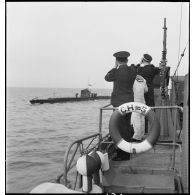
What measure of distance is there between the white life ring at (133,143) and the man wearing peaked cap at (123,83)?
0.92ft

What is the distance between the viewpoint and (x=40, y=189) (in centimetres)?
352

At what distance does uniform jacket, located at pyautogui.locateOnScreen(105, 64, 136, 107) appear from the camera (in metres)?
5.32

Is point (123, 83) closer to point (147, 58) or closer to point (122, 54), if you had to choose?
point (122, 54)

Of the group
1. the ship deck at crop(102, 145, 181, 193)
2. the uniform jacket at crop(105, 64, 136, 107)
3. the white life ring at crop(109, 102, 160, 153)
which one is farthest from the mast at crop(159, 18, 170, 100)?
the white life ring at crop(109, 102, 160, 153)

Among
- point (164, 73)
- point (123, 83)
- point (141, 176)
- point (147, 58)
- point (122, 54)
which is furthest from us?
point (164, 73)

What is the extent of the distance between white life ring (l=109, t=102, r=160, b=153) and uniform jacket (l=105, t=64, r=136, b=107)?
1.41ft

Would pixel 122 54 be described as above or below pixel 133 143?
above

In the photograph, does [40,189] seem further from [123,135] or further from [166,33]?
[166,33]

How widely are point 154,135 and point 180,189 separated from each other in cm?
87

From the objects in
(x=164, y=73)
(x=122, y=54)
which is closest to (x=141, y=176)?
(x=122, y=54)

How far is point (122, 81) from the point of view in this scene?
535 cm

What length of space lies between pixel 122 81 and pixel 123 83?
40mm

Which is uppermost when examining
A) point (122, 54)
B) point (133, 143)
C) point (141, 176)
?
point (122, 54)

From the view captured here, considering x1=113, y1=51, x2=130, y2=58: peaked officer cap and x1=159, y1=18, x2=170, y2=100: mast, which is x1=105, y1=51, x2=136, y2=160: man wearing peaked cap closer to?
x1=113, y1=51, x2=130, y2=58: peaked officer cap
